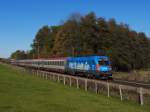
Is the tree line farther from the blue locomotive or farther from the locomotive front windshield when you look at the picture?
the locomotive front windshield

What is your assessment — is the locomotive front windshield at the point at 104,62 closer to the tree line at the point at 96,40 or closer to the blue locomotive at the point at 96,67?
the blue locomotive at the point at 96,67

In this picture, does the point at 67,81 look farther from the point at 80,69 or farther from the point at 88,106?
the point at 88,106

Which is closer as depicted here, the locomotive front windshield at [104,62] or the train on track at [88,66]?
the train on track at [88,66]

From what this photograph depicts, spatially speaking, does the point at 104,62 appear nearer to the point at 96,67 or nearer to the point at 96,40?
the point at 96,67

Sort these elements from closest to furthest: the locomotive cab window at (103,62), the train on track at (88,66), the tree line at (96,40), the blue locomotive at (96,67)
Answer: the blue locomotive at (96,67)
the train on track at (88,66)
the locomotive cab window at (103,62)
the tree line at (96,40)

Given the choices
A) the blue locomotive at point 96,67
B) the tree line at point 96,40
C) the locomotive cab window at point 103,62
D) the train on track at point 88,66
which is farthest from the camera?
the tree line at point 96,40

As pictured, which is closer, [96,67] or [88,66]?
[96,67]

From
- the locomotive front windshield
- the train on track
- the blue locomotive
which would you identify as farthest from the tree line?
the locomotive front windshield

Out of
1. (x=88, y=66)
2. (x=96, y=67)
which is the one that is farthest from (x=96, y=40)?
(x=96, y=67)

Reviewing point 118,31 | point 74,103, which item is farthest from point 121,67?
point 74,103

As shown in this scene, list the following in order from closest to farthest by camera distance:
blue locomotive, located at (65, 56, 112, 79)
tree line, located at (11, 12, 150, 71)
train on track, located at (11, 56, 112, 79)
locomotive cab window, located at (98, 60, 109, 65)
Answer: blue locomotive, located at (65, 56, 112, 79) < train on track, located at (11, 56, 112, 79) < locomotive cab window, located at (98, 60, 109, 65) < tree line, located at (11, 12, 150, 71)

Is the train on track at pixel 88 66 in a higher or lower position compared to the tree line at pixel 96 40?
lower

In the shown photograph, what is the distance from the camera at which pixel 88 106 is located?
54.8 ft

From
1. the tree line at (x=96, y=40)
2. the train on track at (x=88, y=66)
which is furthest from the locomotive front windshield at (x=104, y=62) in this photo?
the tree line at (x=96, y=40)
